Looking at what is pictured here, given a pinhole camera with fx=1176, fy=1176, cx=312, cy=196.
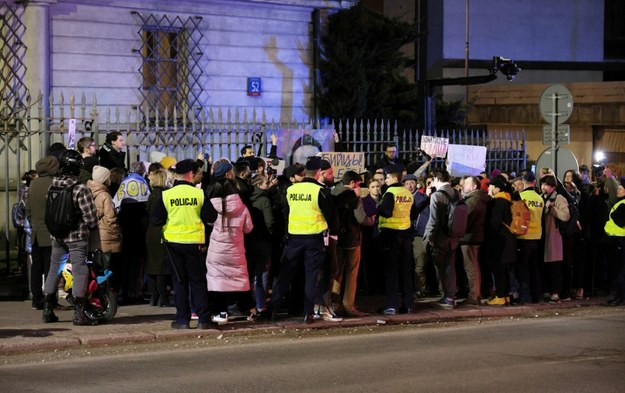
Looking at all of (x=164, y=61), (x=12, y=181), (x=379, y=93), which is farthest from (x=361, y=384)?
(x=379, y=93)

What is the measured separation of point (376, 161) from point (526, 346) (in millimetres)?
8665

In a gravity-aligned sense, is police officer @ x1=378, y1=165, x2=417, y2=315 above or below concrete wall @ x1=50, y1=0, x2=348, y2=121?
below

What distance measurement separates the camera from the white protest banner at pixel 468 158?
20078 millimetres

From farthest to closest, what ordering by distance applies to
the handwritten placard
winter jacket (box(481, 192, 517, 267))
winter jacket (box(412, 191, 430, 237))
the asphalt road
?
the handwritten placard → winter jacket (box(412, 191, 430, 237)) → winter jacket (box(481, 192, 517, 267)) → the asphalt road

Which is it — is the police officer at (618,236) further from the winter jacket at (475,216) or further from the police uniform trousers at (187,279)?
the police uniform trousers at (187,279)

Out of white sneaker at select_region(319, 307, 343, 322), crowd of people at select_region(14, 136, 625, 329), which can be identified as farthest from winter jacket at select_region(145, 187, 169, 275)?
white sneaker at select_region(319, 307, 343, 322)

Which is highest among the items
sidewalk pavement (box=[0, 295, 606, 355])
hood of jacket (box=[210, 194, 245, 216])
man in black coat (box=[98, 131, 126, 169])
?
man in black coat (box=[98, 131, 126, 169])

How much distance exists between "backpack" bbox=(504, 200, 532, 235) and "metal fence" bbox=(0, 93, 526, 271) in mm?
4096

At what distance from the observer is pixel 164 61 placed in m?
21.3

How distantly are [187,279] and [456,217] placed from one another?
4113mm

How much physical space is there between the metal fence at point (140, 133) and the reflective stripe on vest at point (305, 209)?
4.44 meters

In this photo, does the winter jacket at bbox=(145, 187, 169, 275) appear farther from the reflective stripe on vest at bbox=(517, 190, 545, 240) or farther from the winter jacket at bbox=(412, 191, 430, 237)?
the reflective stripe on vest at bbox=(517, 190, 545, 240)

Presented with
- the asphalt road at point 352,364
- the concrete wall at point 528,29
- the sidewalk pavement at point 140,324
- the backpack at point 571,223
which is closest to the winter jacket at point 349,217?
the sidewalk pavement at point 140,324

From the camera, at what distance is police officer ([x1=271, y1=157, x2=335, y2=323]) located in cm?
1384
